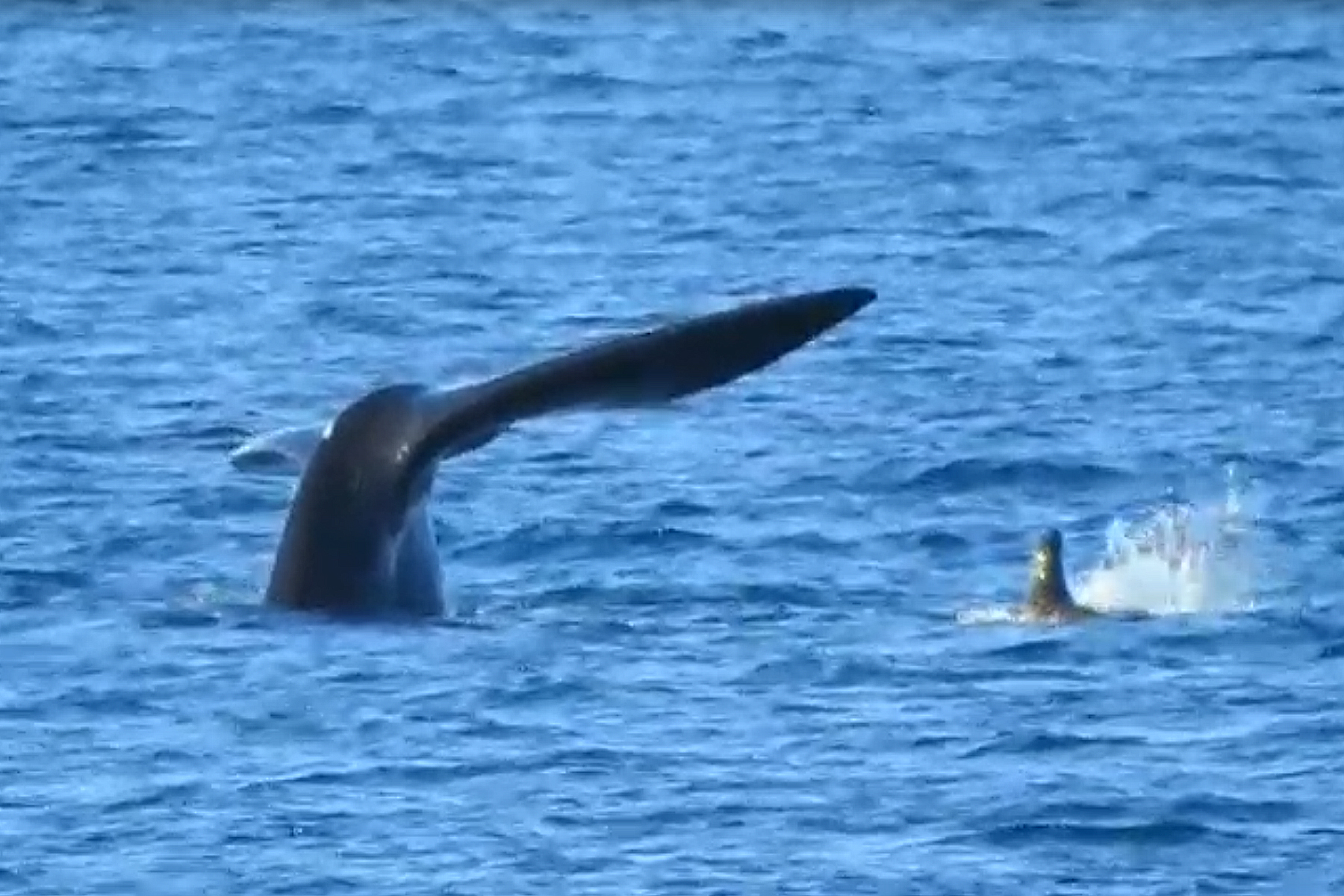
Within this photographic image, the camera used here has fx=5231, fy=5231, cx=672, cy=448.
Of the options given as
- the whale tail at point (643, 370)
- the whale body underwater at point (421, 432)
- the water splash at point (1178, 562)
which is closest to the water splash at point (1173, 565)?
the water splash at point (1178, 562)

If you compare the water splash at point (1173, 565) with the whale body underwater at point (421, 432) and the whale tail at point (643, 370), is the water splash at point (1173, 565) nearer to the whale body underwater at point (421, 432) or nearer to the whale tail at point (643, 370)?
the whale body underwater at point (421, 432)

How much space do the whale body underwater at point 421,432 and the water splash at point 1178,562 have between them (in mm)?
4827

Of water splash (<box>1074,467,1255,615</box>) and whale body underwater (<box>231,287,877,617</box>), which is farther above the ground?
whale body underwater (<box>231,287,877,617</box>)

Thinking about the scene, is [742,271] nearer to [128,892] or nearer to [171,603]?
[171,603]

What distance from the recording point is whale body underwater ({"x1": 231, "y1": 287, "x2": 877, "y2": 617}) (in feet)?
65.4

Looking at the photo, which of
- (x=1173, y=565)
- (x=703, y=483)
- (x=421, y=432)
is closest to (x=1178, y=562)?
(x=1173, y=565)

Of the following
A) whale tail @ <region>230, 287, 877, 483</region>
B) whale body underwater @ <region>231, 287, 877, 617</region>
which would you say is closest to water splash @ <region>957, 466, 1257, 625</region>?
whale body underwater @ <region>231, 287, 877, 617</region>

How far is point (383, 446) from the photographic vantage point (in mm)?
20984

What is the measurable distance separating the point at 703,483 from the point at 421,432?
8.46 m

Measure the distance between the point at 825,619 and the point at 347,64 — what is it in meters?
33.8

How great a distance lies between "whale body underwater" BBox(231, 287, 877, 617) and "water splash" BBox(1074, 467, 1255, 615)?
483 centimetres

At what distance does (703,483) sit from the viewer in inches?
1151

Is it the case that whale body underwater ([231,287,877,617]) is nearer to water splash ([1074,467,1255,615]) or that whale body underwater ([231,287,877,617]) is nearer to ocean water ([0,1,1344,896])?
ocean water ([0,1,1344,896])

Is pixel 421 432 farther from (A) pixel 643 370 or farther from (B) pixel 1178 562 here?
(B) pixel 1178 562
